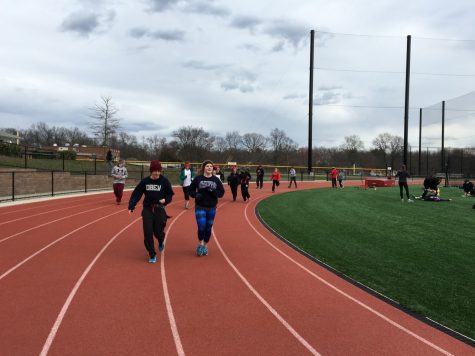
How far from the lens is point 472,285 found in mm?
5883

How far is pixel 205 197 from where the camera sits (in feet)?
24.5

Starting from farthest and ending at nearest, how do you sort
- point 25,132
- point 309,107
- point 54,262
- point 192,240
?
point 25,132 → point 309,107 → point 192,240 → point 54,262

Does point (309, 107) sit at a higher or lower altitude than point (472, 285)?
higher

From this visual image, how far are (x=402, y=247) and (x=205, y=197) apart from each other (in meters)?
4.44

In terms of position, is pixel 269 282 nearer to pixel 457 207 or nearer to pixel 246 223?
pixel 246 223

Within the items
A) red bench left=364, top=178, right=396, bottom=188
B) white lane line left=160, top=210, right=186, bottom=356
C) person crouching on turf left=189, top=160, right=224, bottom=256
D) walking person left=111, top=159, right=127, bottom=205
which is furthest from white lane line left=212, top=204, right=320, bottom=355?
red bench left=364, top=178, right=396, bottom=188

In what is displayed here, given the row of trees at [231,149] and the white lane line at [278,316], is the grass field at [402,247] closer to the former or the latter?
the white lane line at [278,316]

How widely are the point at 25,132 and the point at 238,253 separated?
103370 millimetres

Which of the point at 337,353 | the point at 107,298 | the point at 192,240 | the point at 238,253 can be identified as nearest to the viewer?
the point at 337,353

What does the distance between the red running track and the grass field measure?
537 millimetres

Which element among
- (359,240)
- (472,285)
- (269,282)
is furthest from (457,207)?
(269,282)

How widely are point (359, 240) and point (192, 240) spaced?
3.91m

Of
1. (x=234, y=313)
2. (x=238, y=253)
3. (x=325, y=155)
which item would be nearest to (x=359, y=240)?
(x=238, y=253)

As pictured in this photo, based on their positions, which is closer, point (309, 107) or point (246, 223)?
point (246, 223)
